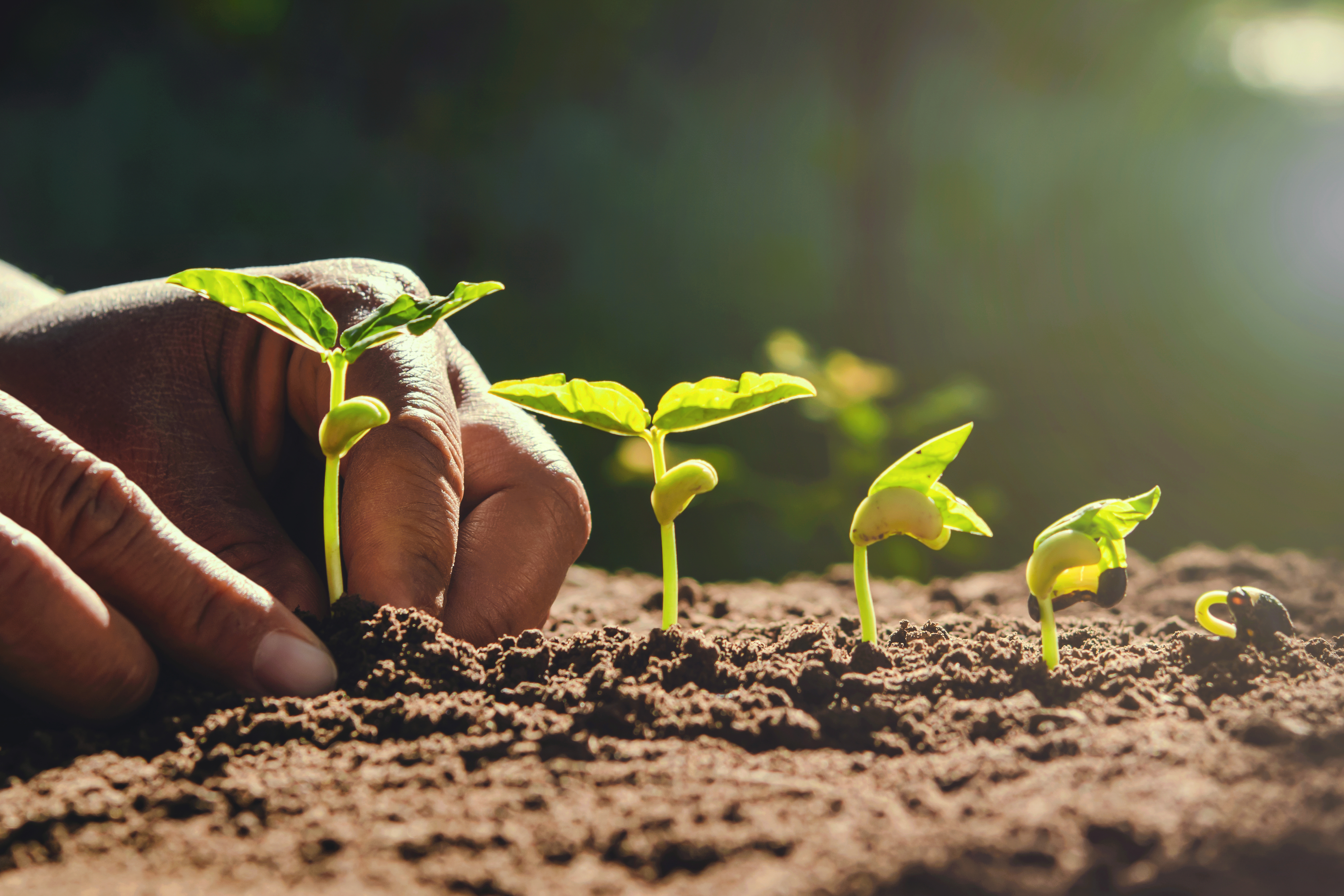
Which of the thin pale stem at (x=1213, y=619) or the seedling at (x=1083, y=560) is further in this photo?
the thin pale stem at (x=1213, y=619)

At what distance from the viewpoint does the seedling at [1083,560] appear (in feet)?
3.44

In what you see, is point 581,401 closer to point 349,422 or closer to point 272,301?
point 349,422

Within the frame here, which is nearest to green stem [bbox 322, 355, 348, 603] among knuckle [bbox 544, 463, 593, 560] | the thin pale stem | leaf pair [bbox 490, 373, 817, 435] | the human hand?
the human hand

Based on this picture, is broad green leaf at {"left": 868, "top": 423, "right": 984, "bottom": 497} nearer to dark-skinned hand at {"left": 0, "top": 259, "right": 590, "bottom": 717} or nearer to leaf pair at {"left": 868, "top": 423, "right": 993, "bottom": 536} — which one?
leaf pair at {"left": 868, "top": 423, "right": 993, "bottom": 536}

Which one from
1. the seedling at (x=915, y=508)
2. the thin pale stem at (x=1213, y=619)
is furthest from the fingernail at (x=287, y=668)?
the thin pale stem at (x=1213, y=619)

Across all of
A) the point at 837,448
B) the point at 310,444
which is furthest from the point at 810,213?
the point at 310,444

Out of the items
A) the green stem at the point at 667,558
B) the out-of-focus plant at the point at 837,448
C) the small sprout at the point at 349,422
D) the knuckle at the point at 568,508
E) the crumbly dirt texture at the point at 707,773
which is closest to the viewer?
the crumbly dirt texture at the point at 707,773

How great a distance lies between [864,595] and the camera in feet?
3.98

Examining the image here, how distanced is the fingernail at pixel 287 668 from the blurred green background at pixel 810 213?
2.74 metres

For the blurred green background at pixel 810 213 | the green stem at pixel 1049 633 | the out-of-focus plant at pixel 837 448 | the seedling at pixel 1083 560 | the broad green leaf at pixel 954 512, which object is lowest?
the green stem at pixel 1049 633

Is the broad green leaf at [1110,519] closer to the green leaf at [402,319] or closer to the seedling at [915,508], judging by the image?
the seedling at [915,508]

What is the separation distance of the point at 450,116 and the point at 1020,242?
3058 mm

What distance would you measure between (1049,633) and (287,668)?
0.98 m

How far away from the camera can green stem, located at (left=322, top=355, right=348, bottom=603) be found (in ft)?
3.94
